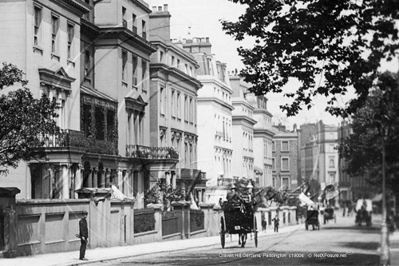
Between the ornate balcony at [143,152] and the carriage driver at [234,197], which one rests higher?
the ornate balcony at [143,152]

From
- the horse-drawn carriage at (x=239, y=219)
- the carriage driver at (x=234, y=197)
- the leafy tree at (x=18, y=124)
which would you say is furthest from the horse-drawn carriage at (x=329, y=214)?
the leafy tree at (x=18, y=124)

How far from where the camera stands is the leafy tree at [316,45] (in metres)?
10.8

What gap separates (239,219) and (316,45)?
1596 cm

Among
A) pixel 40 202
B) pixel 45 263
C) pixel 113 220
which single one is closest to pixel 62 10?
pixel 113 220

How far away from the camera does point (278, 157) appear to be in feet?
40.6

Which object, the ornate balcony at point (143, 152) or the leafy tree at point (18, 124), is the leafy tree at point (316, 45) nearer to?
the ornate balcony at point (143, 152)

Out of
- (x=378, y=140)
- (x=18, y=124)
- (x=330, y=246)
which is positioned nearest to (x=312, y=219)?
(x=330, y=246)

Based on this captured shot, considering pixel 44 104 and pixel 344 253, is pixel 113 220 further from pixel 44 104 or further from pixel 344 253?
pixel 344 253

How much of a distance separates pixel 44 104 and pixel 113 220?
948 centimetres

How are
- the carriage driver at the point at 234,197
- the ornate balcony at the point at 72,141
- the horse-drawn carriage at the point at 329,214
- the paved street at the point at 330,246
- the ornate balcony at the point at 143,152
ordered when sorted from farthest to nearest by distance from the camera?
the ornate balcony at the point at 72,141 → the carriage driver at the point at 234,197 → the ornate balcony at the point at 143,152 → the horse-drawn carriage at the point at 329,214 → the paved street at the point at 330,246

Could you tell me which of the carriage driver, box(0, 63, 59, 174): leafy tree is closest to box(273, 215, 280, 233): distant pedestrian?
the carriage driver

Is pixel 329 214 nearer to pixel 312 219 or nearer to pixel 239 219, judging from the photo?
pixel 312 219

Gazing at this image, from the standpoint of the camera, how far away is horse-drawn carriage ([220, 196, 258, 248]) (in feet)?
78.2

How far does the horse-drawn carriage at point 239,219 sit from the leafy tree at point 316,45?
9.64 m
